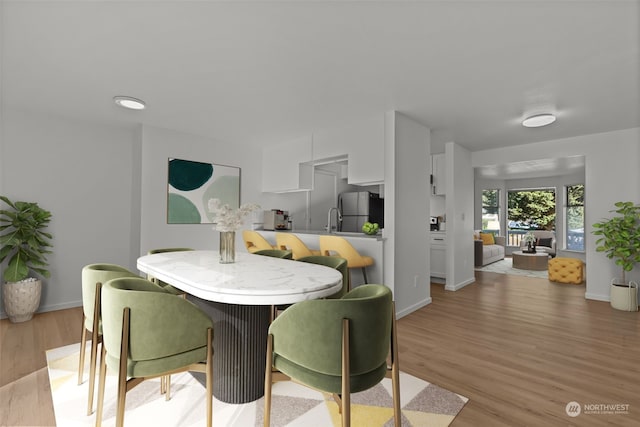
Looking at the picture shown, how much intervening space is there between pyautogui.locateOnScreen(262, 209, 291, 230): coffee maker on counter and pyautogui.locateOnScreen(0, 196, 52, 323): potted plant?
277 cm

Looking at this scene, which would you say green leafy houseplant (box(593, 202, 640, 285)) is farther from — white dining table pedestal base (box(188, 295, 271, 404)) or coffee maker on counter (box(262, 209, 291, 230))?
white dining table pedestal base (box(188, 295, 271, 404))

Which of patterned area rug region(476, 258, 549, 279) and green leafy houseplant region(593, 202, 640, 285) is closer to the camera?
green leafy houseplant region(593, 202, 640, 285)

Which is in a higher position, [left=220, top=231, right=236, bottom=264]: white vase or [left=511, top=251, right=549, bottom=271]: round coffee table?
[left=220, top=231, right=236, bottom=264]: white vase

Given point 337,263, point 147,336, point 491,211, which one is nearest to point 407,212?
point 337,263

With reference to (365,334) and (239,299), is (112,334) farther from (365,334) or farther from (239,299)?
(365,334)

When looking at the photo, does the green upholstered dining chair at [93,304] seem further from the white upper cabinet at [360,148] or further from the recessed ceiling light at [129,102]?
the white upper cabinet at [360,148]

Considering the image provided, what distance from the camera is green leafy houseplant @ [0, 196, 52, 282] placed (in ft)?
11.4

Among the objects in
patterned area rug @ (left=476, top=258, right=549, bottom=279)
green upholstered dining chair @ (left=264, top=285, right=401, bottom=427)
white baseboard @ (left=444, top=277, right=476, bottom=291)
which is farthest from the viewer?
patterned area rug @ (left=476, top=258, right=549, bottom=279)

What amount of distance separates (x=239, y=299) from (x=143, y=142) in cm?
366

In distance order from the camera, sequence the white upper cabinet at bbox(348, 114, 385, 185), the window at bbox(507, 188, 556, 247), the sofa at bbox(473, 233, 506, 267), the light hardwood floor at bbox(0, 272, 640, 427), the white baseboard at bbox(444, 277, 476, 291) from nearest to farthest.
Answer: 1. the light hardwood floor at bbox(0, 272, 640, 427)
2. the white upper cabinet at bbox(348, 114, 385, 185)
3. the white baseboard at bbox(444, 277, 476, 291)
4. the sofa at bbox(473, 233, 506, 267)
5. the window at bbox(507, 188, 556, 247)

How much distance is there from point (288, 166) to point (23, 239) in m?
Result: 3.41

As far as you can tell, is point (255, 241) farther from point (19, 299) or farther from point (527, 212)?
point (527, 212)

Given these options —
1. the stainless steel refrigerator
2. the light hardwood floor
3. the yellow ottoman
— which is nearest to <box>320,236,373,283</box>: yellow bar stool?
the light hardwood floor

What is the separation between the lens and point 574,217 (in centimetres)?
829
